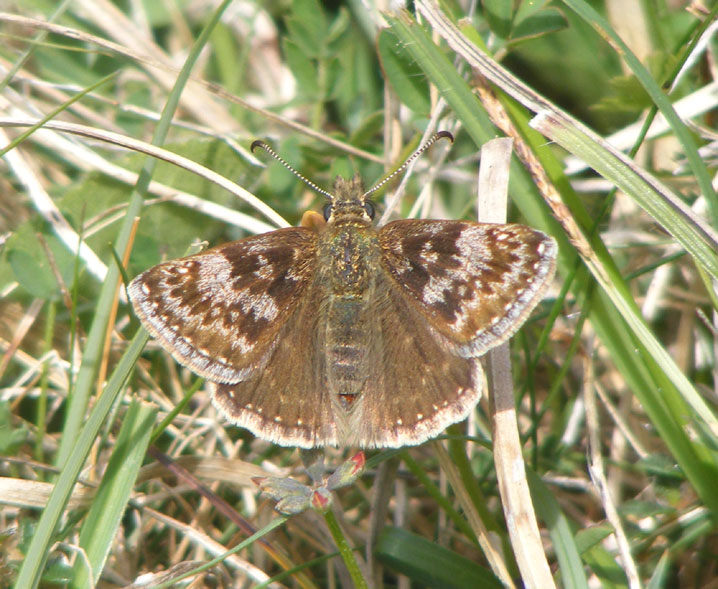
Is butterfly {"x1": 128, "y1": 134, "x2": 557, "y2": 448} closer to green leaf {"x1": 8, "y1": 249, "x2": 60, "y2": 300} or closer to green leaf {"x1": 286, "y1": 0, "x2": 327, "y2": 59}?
green leaf {"x1": 8, "y1": 249, "x2": 60, "y2": 300}

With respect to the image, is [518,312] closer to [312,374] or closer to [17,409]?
[312,374]

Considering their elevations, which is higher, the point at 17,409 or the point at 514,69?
the point at 514,69

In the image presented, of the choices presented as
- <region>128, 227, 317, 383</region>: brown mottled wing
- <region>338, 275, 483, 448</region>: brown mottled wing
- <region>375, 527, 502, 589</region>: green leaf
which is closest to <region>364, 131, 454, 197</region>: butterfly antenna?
<region>128, 227, 317, 383</region>: brown mottled wing

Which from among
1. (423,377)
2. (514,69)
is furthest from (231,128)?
(423,377)

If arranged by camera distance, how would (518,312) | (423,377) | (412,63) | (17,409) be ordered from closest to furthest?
(518,312) → (423,377) → (412,63) → (17,409)

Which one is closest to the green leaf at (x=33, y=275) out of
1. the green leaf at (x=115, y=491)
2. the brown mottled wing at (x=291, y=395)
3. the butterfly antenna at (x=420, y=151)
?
the green leaf at (x=115, y=491)

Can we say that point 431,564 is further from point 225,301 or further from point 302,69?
point 302,69

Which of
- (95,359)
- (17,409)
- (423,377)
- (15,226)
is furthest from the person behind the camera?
(15,226)

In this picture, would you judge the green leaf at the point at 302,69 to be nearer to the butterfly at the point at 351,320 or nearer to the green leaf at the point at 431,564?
the butterfly at the point at 351,320
